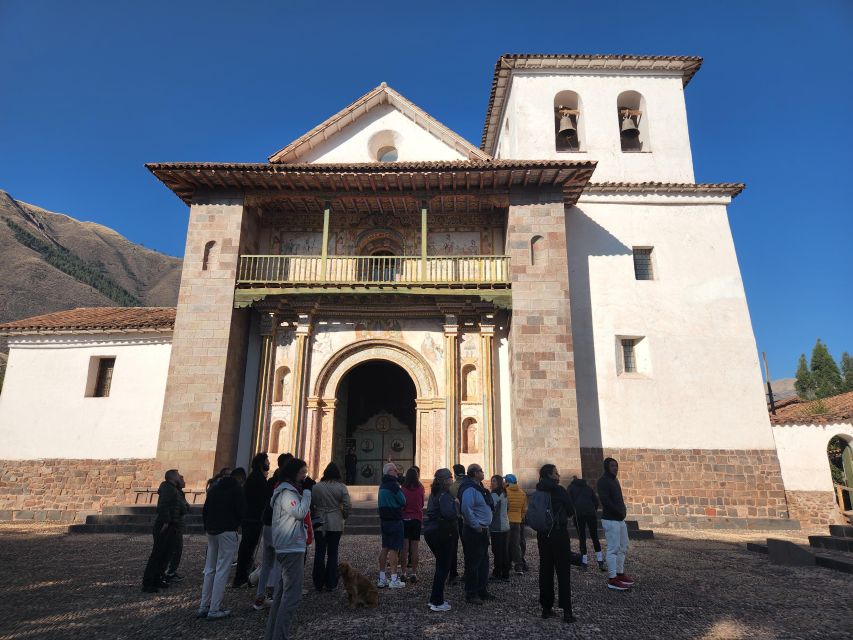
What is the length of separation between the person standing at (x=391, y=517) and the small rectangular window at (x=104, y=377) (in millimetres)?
11792

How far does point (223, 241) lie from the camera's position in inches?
563

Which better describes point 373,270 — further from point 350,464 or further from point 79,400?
point 79,400

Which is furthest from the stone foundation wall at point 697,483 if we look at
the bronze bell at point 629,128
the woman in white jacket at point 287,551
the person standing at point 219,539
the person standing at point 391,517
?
the woman in white jacket at point 287,551

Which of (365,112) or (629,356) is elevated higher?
(365,112)

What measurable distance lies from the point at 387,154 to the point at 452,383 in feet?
24.8

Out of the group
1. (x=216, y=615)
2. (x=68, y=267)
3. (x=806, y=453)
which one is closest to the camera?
(x=216, y=615)

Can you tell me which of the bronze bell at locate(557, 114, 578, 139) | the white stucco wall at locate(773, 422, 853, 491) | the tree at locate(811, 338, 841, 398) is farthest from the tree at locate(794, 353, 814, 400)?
the bronze bell at locate(557, 114, 578, 139)

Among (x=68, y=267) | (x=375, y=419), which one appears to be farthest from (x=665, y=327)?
(x=68, y=267)

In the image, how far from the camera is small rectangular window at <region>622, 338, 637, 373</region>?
14.7 metres

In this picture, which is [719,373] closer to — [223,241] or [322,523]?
[322,523]

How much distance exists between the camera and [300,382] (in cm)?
1404

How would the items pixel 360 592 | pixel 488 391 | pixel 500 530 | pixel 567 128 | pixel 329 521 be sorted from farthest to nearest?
pixel 567 128 < pixel 488 391 < pixel 500 530 < pixel 329 521 < pixel 360 592

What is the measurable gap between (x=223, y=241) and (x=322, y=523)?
32.8ft

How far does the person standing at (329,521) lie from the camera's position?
6348 mm
